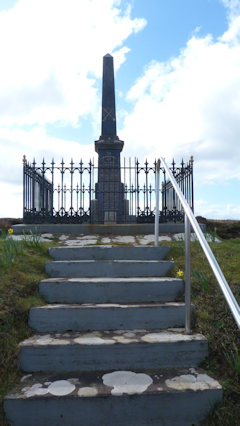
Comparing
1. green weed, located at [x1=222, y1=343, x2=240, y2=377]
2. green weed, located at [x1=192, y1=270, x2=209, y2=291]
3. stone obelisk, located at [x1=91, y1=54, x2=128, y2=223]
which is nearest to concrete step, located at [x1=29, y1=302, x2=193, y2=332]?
green weed, located at [x1=192, y1=270, x2=209, y2=291]

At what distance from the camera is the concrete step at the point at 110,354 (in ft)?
8.04

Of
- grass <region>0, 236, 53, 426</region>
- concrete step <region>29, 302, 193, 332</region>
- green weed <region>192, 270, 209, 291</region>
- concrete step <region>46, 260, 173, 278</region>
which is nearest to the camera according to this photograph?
grass <region>0, 236, 53, 426</region>

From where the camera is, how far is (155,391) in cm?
211

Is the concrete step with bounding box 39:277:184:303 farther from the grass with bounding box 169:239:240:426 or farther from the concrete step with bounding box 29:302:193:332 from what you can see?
the grass with bounding box 169:239:240:426

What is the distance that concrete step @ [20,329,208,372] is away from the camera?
8.04ft

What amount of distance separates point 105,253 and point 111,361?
185cm

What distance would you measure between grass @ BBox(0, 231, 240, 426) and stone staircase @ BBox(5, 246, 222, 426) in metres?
0.08

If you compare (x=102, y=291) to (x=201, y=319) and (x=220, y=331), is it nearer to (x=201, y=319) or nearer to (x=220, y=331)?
(x=201, y=319)

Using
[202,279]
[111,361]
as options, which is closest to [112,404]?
[111,361]

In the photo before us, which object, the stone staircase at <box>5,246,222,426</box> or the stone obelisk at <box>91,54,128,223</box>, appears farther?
the stone obelisk at <box>91,54,128,223</box>

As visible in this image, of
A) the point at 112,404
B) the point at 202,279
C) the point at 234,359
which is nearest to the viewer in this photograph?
the point at 112,404

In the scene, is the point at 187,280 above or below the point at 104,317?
above

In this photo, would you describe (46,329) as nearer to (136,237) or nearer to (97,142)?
(136,237)

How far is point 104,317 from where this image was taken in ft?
9.43
